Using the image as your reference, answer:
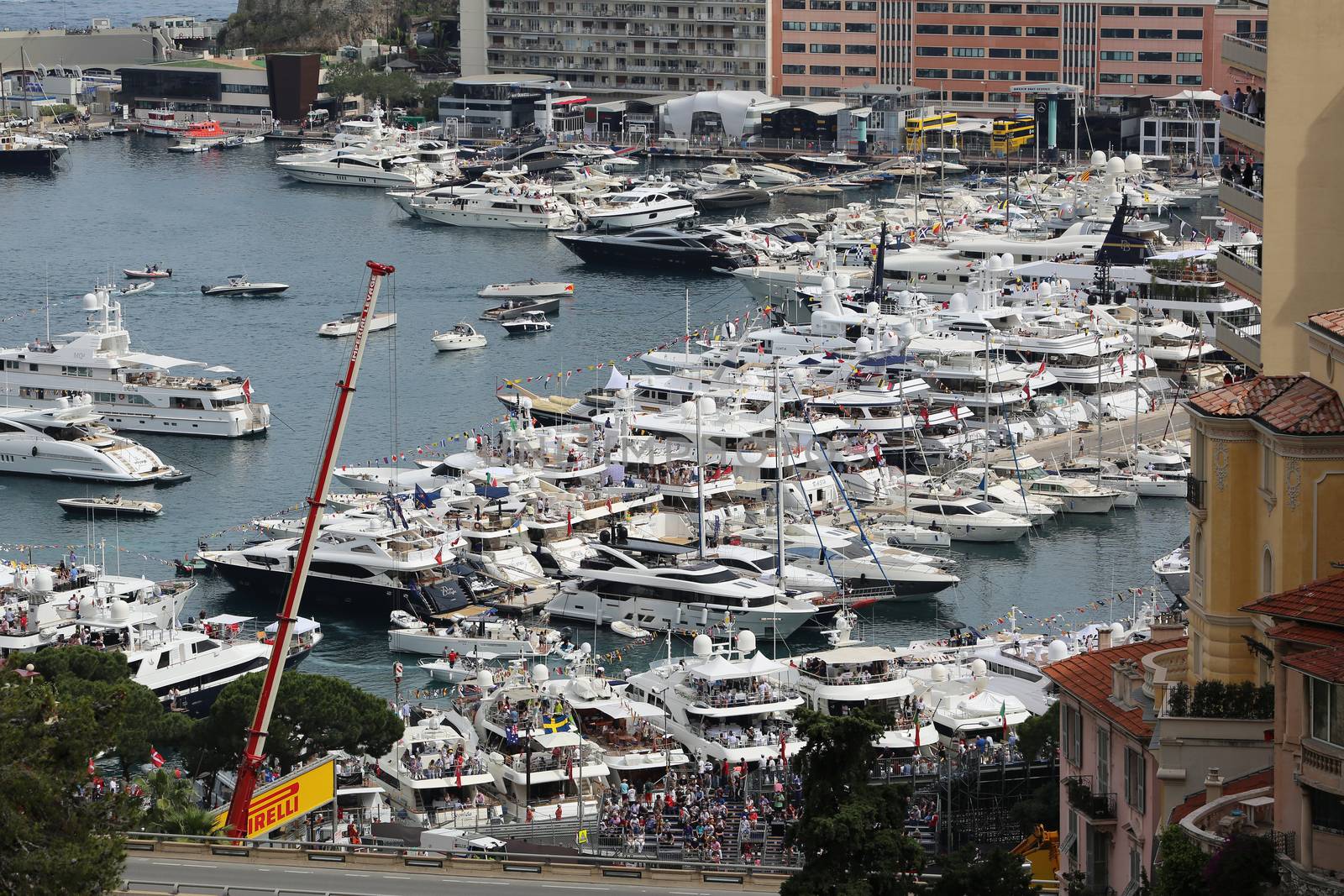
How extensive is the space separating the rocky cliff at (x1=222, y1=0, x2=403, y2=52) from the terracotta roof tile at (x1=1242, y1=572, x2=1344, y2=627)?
15604 cm

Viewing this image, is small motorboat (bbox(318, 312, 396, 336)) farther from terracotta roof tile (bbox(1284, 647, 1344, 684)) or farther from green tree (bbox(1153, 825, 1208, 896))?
terracotta roof tile (bbox(1284, 647, 1344, 684))

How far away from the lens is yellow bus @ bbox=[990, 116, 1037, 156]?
13112 centimetres

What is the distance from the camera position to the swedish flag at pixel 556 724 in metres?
36.7

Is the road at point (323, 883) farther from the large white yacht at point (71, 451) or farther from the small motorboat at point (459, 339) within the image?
the small motorboat at point (459, 339)

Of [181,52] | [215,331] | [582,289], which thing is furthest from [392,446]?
[181,52]

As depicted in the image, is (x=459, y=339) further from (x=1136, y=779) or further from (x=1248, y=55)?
(x=1136, y=779)

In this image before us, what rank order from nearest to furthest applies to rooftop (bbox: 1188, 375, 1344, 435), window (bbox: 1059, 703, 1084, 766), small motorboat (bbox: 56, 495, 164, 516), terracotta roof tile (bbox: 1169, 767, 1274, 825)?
terracotta roof tile (bbox: 1169, 767, 1274, 825), rooftop (bbox: 1188, 375, 1344, 435), window (bbox: 1059, 703, 1084, 766), small motorboat (bbox: 56, 495, 164, 516)

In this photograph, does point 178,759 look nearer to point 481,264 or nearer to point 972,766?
point 972,766

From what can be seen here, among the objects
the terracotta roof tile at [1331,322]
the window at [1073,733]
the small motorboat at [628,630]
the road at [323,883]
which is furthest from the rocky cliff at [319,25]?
the terracotta roof tile at [1331,322]

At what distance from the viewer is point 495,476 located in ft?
181

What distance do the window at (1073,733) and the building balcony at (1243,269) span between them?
4.58 m

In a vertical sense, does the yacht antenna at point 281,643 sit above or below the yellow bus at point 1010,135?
below

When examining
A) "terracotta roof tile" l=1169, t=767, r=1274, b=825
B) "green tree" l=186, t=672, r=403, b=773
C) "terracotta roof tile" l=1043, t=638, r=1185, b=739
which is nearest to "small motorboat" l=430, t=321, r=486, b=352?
"green tree" l=186, t=672, r=403, b=773

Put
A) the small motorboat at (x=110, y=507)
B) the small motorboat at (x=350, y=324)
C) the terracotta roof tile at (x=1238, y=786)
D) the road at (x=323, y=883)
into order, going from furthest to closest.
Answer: the small motorboat at (x=350, y=324), the small motorboat at (x=110, y=507), the road at (x=323, y=883), the terracotta roof tile at (x=1238, y=786)
